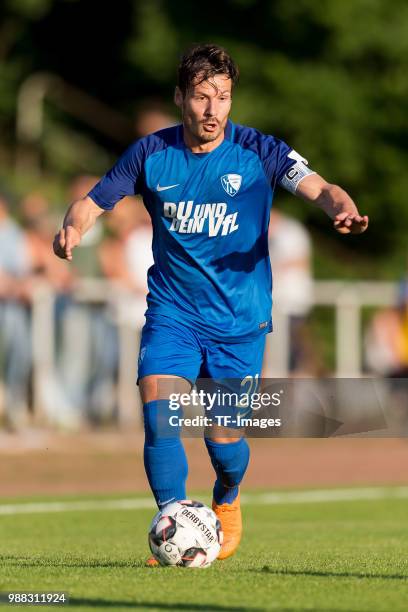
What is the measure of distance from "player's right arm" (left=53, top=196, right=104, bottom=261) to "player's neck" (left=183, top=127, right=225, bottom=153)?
572 millimetres

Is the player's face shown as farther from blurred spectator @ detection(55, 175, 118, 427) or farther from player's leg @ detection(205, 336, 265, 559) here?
blurred spectator @ detection(55, 175, 118, 427)

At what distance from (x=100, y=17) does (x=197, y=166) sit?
83.8 feet

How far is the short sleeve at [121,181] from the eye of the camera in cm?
778

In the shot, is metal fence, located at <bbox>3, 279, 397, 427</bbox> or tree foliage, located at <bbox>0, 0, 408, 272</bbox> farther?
tree foliage, located at <bbox>0, 0, 408, 272</bbox>

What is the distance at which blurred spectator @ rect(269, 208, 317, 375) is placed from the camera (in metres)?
17.8

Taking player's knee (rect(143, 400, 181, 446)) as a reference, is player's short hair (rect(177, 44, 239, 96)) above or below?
above

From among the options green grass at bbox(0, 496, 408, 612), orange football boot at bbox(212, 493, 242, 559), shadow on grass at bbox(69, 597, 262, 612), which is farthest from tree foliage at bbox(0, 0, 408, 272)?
shadow on grass at bbox(69, 597, 262, 612)

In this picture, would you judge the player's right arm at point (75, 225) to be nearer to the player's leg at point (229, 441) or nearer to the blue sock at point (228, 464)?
the player's leg at point (229, 441)

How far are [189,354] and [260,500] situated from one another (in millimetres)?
6467

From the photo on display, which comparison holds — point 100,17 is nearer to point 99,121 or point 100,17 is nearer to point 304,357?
point 99,121

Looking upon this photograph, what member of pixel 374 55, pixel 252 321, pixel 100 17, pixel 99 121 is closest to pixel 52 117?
pixel 99 121

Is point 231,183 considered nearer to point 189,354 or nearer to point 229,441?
point 189,354

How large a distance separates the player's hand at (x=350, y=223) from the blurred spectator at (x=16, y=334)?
982 cm

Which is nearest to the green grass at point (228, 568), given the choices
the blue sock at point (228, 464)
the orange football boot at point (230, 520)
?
the orange football boot at point (230, 520)
